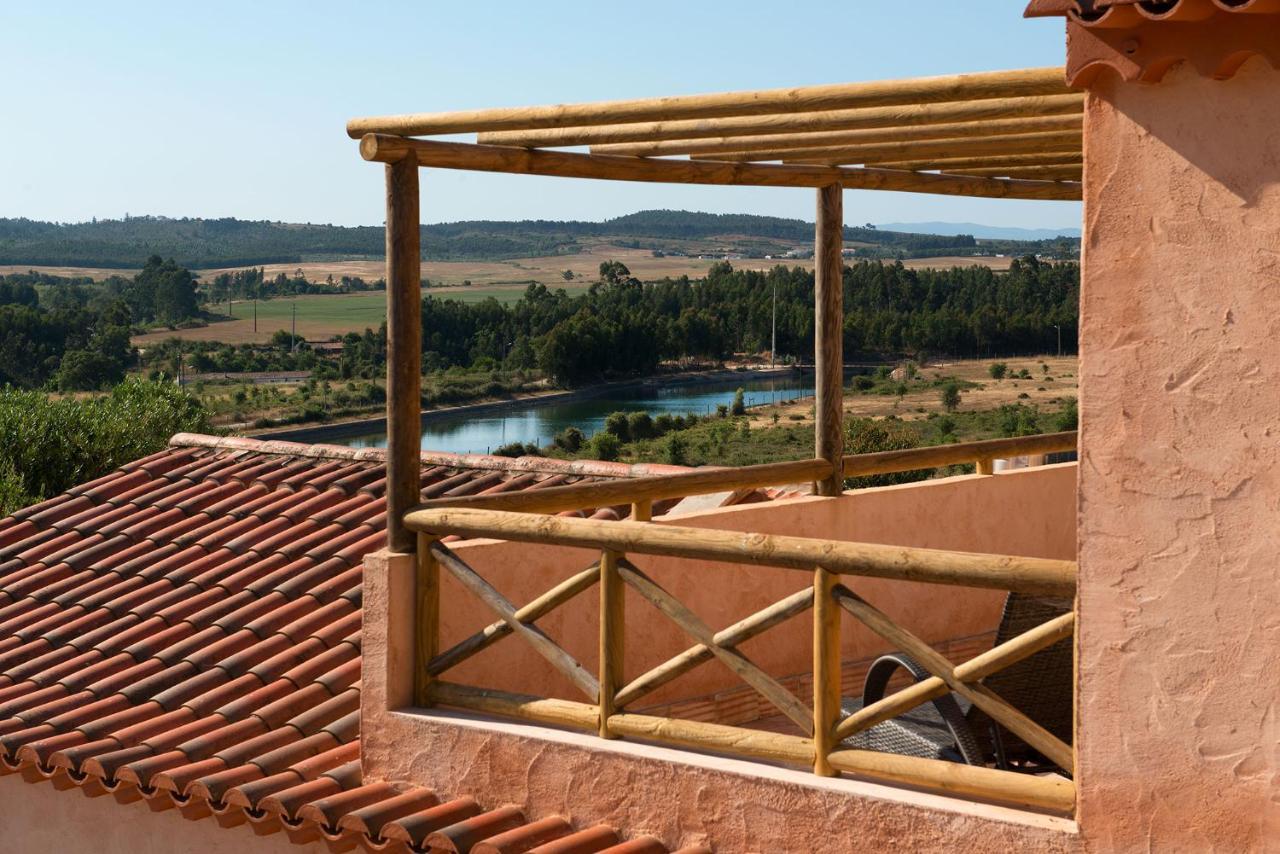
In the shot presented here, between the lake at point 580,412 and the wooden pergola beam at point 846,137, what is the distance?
55.3m

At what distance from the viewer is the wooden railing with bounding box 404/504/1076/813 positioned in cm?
377

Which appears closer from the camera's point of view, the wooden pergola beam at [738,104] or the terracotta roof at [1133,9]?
the terracotta roof at [1133,9]

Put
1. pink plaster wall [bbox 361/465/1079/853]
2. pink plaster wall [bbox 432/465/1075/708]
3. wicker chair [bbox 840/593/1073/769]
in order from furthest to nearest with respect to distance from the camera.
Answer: pink plaster wall [bbox 432/465/1075/708] → wicker chair [bbox 840/593/1073/769] → pink plaster wall [bbox 361/465/1079/853]

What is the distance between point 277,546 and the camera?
7648 millimetres

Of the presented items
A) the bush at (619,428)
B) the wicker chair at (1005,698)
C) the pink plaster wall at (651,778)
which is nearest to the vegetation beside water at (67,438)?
the pink plaster wall at (651,778)

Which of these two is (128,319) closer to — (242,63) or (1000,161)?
(242,63)

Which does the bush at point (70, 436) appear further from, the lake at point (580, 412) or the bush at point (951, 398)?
the bush at point (951, 398)

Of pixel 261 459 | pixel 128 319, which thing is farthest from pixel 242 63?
pixel 261 459

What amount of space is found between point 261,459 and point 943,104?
19.4 ft

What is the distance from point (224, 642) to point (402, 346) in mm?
2180

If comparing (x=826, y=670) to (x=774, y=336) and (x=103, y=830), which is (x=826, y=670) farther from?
(x=774, y=336)

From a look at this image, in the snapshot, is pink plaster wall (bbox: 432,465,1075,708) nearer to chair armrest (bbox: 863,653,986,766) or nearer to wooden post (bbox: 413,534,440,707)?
wooden post (bbox: 413,534,440,707)

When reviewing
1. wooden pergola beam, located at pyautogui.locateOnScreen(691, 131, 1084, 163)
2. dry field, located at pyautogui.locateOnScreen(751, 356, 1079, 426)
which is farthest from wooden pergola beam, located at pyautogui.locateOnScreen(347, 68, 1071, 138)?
dry field, located at pyautogui.locateOnScreen(751, 356, 1079, 426)

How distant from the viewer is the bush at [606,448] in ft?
199
